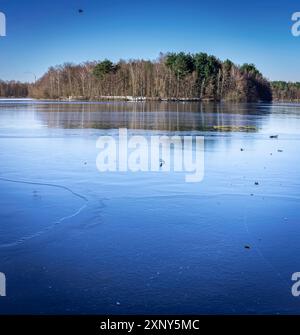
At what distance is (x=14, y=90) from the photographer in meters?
191

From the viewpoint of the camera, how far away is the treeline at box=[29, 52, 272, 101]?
117 m

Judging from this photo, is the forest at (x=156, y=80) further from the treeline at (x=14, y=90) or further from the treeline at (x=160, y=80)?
the treeline at (x=14, y=90)

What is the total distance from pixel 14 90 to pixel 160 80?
315 ft

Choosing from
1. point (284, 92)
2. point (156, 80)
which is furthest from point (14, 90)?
point (284, 92)

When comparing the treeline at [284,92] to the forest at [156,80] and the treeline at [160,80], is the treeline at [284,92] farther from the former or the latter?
the treeline at [160,80]

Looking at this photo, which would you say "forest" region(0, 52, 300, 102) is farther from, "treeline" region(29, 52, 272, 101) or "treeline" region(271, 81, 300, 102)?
"treeline" region(271, 81, 300, 102)

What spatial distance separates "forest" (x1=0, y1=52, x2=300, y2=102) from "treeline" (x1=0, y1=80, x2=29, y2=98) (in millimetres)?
56360

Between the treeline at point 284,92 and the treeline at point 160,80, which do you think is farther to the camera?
the treeline at point 284,92

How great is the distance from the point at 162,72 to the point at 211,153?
10398 cm

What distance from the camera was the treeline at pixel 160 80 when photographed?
117 m

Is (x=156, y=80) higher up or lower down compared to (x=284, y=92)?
lower down

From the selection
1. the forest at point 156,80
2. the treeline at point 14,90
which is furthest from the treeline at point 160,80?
the treeline at point 14,90

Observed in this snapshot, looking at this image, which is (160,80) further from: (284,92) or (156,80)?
(284,92)

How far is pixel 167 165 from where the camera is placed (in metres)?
13.0
